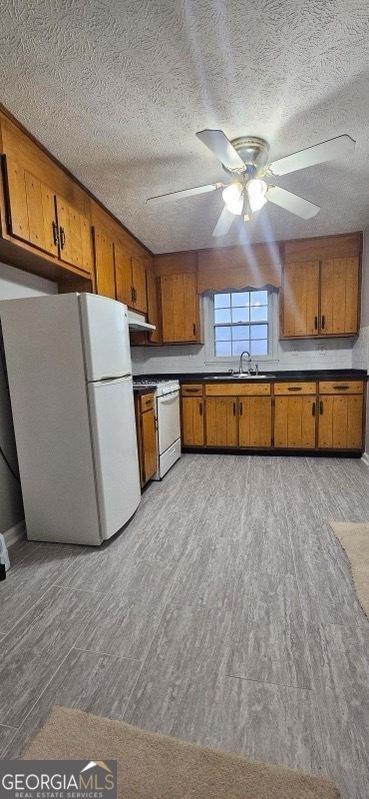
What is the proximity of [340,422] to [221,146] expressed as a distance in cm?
300

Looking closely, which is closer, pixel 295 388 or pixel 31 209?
pixel 31 209

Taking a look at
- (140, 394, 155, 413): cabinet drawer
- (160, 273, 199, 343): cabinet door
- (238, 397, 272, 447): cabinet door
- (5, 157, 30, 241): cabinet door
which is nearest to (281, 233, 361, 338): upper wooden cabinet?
(238, 397, 272, 447): cabinet door

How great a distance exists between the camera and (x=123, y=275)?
134 inches

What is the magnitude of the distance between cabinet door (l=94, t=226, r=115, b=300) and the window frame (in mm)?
1730

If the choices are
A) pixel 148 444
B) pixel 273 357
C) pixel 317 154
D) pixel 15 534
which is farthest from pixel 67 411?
pixel 273 357

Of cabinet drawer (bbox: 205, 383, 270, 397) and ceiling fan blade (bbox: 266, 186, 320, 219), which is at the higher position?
ceiling fan blade (bbox: 266, 186, 320, 219)

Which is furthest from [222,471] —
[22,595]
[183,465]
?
[22,595]

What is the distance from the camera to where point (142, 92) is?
170 centimetres

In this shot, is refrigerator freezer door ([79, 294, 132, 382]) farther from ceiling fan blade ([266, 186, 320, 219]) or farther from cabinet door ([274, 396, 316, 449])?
cabinet door ([274, 396, 316, 449])

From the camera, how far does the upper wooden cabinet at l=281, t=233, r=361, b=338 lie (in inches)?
153

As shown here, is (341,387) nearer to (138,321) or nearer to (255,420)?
(255,420)

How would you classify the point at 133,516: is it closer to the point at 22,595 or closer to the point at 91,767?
the point at 22,595

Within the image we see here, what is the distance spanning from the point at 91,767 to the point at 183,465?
2.89 m

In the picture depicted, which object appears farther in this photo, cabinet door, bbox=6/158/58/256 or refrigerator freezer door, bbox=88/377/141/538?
refrigerator freezer door, bbox=88/377/141/538
